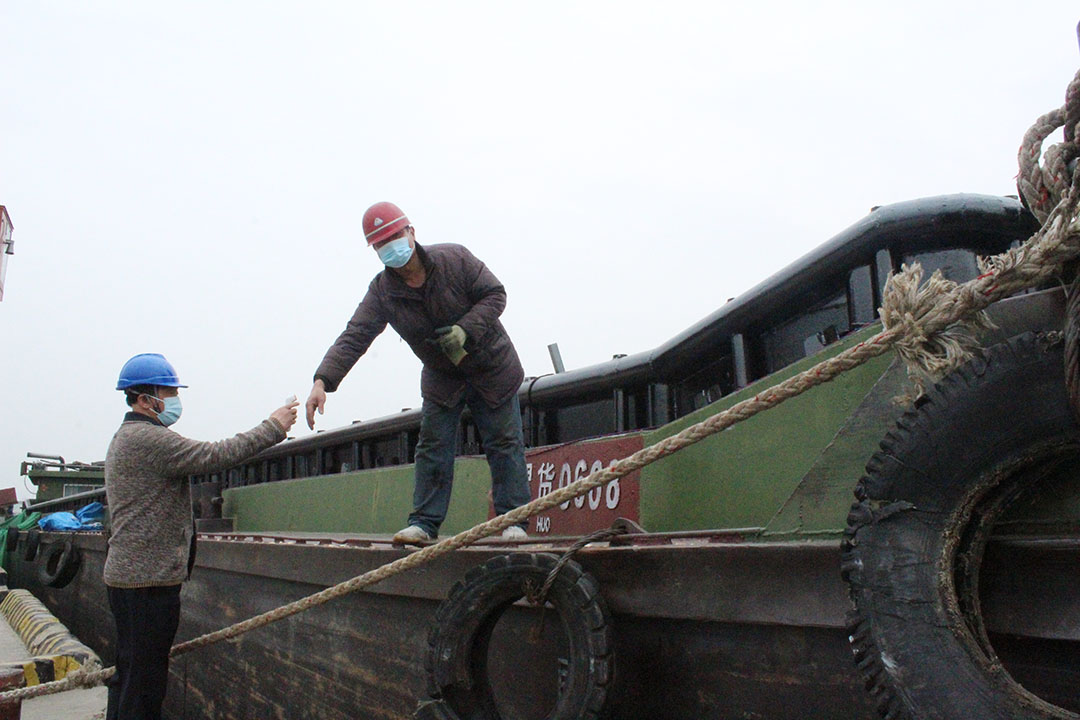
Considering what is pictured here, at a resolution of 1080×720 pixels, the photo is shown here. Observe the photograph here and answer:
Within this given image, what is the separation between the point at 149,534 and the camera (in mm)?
3393

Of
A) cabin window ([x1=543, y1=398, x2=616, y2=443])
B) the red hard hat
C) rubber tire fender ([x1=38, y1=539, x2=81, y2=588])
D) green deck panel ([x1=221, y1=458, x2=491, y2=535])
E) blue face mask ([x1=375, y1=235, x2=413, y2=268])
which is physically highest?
the red hard hat

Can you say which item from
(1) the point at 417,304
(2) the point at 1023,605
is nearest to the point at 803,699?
(2) the point at 1023,605

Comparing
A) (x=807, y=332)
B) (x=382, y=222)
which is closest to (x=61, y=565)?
(x=382, y=222)

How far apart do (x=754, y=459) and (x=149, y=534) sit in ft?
7.97

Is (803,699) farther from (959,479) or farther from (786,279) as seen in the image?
(786,279)

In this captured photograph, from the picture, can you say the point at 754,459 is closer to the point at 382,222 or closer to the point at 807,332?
the point at 807,332

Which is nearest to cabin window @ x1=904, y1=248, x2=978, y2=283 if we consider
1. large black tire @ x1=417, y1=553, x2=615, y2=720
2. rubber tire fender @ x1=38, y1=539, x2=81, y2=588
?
large black tire @ x1=417, y1=553, x2=615, y2=720

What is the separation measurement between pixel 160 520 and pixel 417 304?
1.39 m

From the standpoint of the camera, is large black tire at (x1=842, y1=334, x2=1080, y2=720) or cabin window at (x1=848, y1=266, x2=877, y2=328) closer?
large black tire at (x1=842, y1=334, x2=1080, y2=720)

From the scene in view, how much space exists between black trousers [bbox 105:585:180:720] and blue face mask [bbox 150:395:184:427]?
2.37 ft

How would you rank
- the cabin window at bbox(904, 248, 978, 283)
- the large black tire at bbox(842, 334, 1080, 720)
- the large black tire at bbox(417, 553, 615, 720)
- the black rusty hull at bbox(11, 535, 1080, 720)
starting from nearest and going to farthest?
the large black tire at bbox(842, 334, 1080, 720)
the black rusty hull at bbox(11, 535, 1080, 720)
the large black tire at bbox(417, 553, 615, 720)
the cabin window at bbox(904, 248, 978, 283)

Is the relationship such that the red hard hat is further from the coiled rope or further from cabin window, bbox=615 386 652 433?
the coiled rope

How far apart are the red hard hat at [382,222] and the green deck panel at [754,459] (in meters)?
1.36

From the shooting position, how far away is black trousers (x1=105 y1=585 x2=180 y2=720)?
3.29 m
